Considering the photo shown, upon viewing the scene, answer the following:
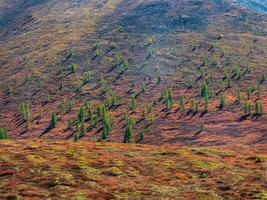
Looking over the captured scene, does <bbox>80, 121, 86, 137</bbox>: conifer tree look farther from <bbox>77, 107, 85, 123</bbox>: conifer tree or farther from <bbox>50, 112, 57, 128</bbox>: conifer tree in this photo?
<bbox>50, 112, 57, 128</bbox>: conifer tree

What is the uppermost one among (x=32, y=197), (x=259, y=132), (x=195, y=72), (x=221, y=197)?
(x=32, y=197)

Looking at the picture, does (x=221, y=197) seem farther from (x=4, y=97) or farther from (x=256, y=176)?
(x=4, y=97)

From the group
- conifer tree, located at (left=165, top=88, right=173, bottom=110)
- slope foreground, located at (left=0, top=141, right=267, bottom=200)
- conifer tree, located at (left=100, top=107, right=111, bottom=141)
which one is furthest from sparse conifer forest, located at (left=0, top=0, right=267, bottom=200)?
conifer tree, located at (left=165, top=88, right=173, bottom=110)

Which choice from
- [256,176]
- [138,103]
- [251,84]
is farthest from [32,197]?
[251,84]

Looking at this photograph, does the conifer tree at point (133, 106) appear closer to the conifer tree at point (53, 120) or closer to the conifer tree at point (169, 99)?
the conifer tree at point (169, 99)

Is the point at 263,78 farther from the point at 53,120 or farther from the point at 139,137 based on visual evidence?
the point at 53,120

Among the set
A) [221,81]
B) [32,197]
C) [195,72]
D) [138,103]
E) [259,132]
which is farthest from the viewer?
[195,72]

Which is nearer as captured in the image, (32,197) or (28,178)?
(32,197)

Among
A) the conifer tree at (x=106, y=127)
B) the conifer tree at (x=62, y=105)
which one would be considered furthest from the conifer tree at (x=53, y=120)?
the conifer tree at (x=106, y=127)

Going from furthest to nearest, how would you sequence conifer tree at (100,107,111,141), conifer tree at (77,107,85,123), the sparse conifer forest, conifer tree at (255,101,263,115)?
conifer tree at (77,107,85,123)
conifer tree at (255,101,263,115)
conifer tree at (100,107,111,141)
the sparse conifer forest
